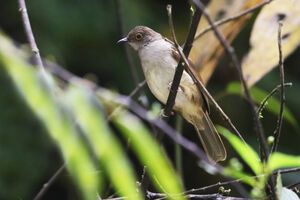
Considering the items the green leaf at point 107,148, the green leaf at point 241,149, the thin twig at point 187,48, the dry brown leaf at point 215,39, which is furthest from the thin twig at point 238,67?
the dry brown leaf at point 215,39

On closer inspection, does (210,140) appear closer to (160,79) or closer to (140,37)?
(160,79)

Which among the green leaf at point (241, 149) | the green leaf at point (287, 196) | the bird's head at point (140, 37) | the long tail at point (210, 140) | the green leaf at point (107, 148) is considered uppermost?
the bird's head at point (140, 37)

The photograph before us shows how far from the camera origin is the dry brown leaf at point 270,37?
3.15 metres

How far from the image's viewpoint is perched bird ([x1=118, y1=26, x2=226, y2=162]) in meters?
4.01

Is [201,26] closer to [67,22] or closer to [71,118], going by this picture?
[67,22]

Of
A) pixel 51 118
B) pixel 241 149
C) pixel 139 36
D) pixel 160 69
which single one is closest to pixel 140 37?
pixel 139 36

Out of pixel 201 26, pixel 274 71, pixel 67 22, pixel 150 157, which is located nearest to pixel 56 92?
pixel 150 157

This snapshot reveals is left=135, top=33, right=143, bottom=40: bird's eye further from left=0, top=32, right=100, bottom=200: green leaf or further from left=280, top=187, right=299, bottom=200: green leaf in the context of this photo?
left=0, top=32, right=100, bottom=200: green leaf

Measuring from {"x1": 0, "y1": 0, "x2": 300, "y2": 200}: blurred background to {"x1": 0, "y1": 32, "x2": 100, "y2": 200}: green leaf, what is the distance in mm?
3743

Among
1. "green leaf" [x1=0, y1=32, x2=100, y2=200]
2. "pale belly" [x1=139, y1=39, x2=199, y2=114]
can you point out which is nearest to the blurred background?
"pale belly" [x1=139, y1=39, x2=199, y2=114]

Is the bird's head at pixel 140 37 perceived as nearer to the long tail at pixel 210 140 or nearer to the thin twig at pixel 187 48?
the long tail at pixel 210 140

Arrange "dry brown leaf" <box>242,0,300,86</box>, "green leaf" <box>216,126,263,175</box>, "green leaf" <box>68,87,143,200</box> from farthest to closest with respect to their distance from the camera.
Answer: "dry brown leaf" <box>242,0,300,86</box> → "green leaf" <box>216,126,263,175</box> → "green leaf" <box>68,87,143,200</box>

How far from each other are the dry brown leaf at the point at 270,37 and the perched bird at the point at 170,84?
0.84 metres

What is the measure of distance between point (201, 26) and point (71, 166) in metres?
2.84
